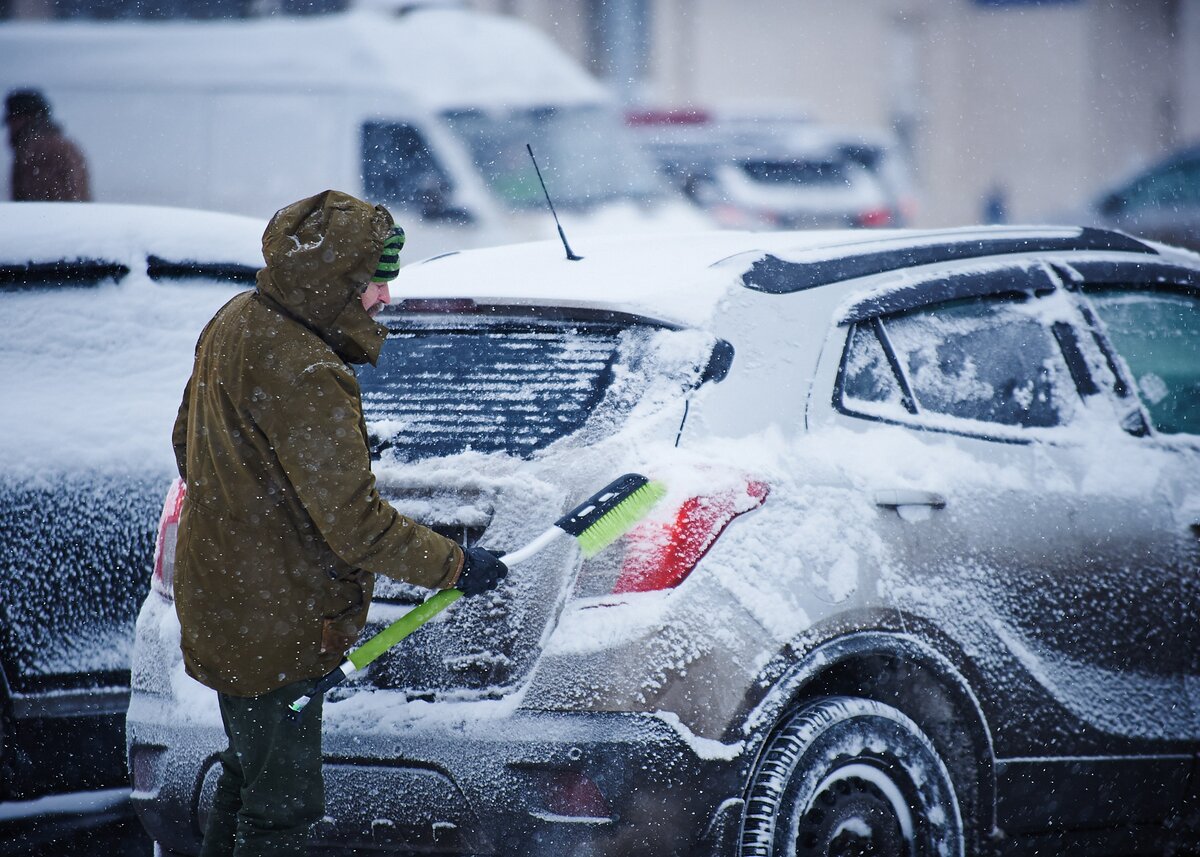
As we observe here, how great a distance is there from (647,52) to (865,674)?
1101 inches

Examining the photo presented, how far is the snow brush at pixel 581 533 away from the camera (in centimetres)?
324

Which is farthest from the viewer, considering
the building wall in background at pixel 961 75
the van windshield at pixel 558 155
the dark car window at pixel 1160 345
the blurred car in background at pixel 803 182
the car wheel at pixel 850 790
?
the building wall in background at pixel 961 75

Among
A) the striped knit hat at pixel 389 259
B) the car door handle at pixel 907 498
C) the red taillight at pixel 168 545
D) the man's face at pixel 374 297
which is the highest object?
the striped knit hat at pixel 389 259

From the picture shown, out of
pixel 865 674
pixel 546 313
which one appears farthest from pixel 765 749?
pixel 546 313

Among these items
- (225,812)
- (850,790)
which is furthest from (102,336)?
(850,790)

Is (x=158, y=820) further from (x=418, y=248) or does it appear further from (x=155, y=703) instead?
(x=418, y=248)

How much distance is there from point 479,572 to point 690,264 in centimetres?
100

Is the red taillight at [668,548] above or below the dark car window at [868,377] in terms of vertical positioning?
below

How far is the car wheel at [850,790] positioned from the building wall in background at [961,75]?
26704 mm

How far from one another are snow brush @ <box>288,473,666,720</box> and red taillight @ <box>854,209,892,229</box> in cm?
1363

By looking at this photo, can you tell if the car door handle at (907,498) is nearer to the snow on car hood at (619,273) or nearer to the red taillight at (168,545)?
the snow on car hood at (619,273)

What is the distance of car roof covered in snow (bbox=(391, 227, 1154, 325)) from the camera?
3.60 meters

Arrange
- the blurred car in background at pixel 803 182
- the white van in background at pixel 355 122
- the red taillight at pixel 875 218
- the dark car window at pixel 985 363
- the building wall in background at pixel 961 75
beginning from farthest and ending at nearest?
1. the building wall in background at pixel 961 75
2. the blurred car in background at pixel 803 182
3. the red taillight at pixel 875 218
4. the white van in background at pixel 355 122
5. the dark car window at pixel 985 363

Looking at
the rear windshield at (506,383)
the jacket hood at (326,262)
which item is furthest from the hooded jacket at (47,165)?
the jacket hood at (326,262)
